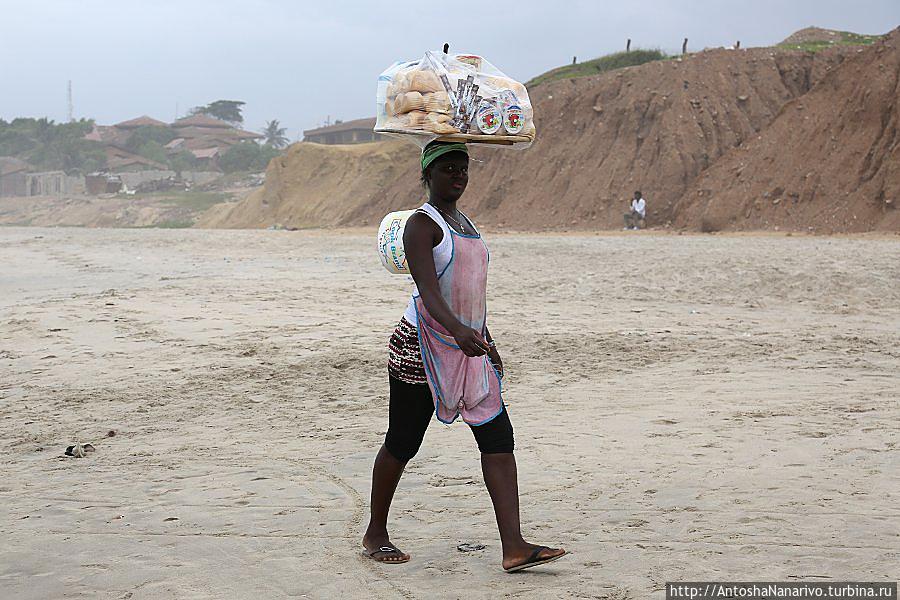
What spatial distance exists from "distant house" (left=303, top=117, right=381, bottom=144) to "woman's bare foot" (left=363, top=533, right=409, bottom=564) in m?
55.9

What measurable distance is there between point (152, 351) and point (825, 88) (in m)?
21.0

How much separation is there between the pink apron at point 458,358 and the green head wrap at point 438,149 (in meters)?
0.26

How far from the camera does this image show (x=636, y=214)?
25297mm

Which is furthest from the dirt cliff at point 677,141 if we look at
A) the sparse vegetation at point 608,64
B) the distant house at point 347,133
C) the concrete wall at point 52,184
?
the concrete wall at point 52,184

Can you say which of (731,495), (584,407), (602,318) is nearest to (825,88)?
(602,318)

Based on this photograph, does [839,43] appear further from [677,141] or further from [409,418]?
[409,418]

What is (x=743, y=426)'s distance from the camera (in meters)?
5.26

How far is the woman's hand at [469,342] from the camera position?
3.25 meters

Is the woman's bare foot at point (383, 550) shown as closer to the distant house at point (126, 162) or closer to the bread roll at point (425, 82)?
the bread roll at point (425, 82)

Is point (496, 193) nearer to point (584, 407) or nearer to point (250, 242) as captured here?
point (250, 242)

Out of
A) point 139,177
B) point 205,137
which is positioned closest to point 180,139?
point 205,137

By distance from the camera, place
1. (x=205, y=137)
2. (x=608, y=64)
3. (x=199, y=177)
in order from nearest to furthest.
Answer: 1. (x=608, y=64)
2. (x=199, y=177)
3. (x=205, y=137)

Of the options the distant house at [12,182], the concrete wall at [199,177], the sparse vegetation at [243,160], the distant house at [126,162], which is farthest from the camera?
the distant house at [126,162]

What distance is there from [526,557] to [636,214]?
22694mm
